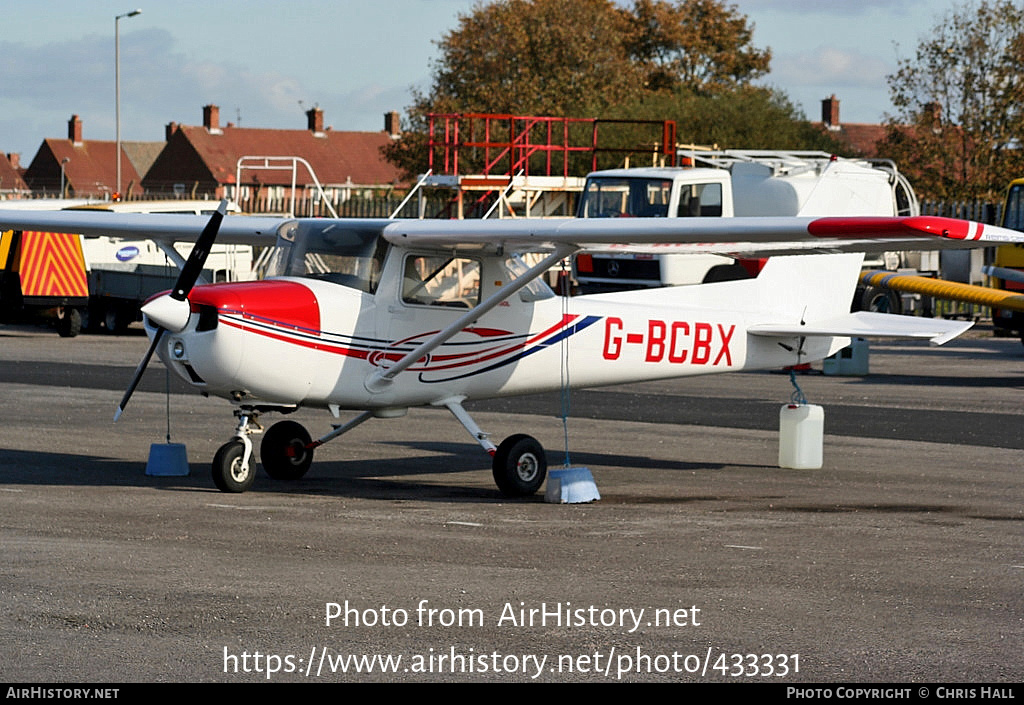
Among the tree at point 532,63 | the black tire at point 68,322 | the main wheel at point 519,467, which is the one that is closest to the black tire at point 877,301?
the black tire at point 68,322

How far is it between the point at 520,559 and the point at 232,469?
3.16 meters

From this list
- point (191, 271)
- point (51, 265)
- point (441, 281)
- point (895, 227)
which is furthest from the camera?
point (51, 265)

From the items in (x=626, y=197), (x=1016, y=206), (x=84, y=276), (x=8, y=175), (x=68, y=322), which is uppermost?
(x=8, y=175)

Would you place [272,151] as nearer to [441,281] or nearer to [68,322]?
[68,322]

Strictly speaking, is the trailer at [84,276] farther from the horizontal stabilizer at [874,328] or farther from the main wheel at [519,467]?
the main wheel at [519,467]

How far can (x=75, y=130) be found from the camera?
372 ft

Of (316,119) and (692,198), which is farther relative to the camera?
(316,119)

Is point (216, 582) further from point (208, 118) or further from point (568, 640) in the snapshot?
point (208, 118)

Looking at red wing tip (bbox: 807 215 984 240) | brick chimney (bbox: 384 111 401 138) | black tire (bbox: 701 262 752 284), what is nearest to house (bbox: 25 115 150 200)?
brick chimney (bbox: 384 111 401 138)

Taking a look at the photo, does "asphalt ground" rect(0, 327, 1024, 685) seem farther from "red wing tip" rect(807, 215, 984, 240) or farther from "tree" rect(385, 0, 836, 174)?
"tree" rect(385, 0, 836, 174)

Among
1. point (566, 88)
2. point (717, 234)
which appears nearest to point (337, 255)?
point (717, 234)

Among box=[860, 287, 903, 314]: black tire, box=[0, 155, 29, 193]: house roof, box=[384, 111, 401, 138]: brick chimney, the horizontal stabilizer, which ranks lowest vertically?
box=[860, 287, 903, 314]: black tire

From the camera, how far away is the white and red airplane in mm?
10383

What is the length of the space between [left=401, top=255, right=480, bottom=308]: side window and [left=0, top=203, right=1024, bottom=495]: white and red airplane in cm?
1
